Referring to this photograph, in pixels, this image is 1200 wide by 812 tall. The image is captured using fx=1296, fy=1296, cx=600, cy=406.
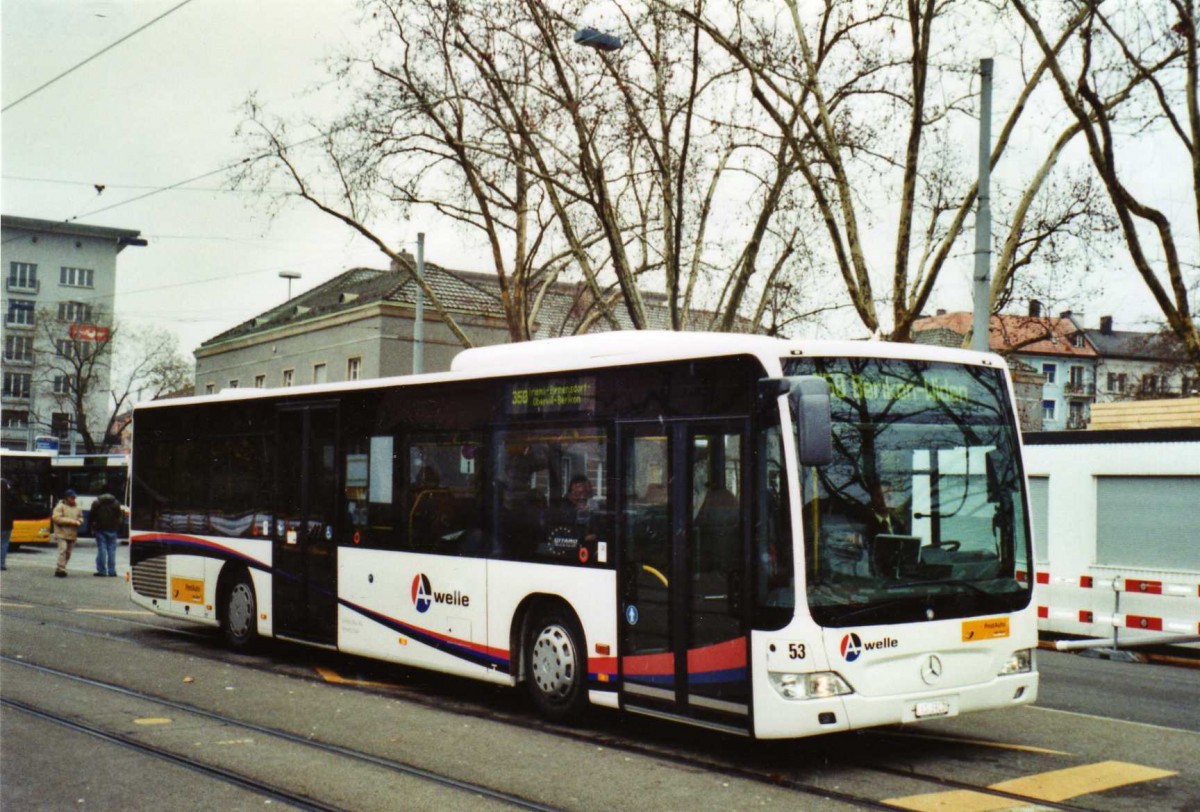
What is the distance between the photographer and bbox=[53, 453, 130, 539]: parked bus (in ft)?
148

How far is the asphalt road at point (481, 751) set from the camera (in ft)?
24.3

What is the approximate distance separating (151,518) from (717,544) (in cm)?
976

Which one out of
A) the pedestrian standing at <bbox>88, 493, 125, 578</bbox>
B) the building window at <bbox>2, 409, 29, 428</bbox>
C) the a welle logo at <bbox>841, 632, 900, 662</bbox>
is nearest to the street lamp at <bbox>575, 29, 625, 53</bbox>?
the a welle logo at <bbox>841, 632, 900, 662</bbox>

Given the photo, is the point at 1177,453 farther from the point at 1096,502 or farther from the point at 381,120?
the point at 381,120

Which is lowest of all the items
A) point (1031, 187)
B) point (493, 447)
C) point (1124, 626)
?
point (1124, 626)

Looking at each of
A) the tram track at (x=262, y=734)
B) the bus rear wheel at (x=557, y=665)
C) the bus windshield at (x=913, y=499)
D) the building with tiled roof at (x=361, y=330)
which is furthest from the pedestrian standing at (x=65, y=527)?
the bus windshield at (x=913, y=499)

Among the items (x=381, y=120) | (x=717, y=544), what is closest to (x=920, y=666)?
(x=717, y=544)

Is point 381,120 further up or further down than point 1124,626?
further up

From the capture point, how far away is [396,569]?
468 inches

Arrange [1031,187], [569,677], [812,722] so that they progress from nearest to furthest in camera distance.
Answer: [812,722] < [569,677] < [1031,187]

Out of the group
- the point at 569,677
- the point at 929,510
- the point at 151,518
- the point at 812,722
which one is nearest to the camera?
the point at 812,722

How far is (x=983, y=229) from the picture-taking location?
16.6m

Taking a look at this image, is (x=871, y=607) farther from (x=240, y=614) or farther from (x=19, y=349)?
(x=19, y=349)

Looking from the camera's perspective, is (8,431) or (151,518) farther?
(8,431)
